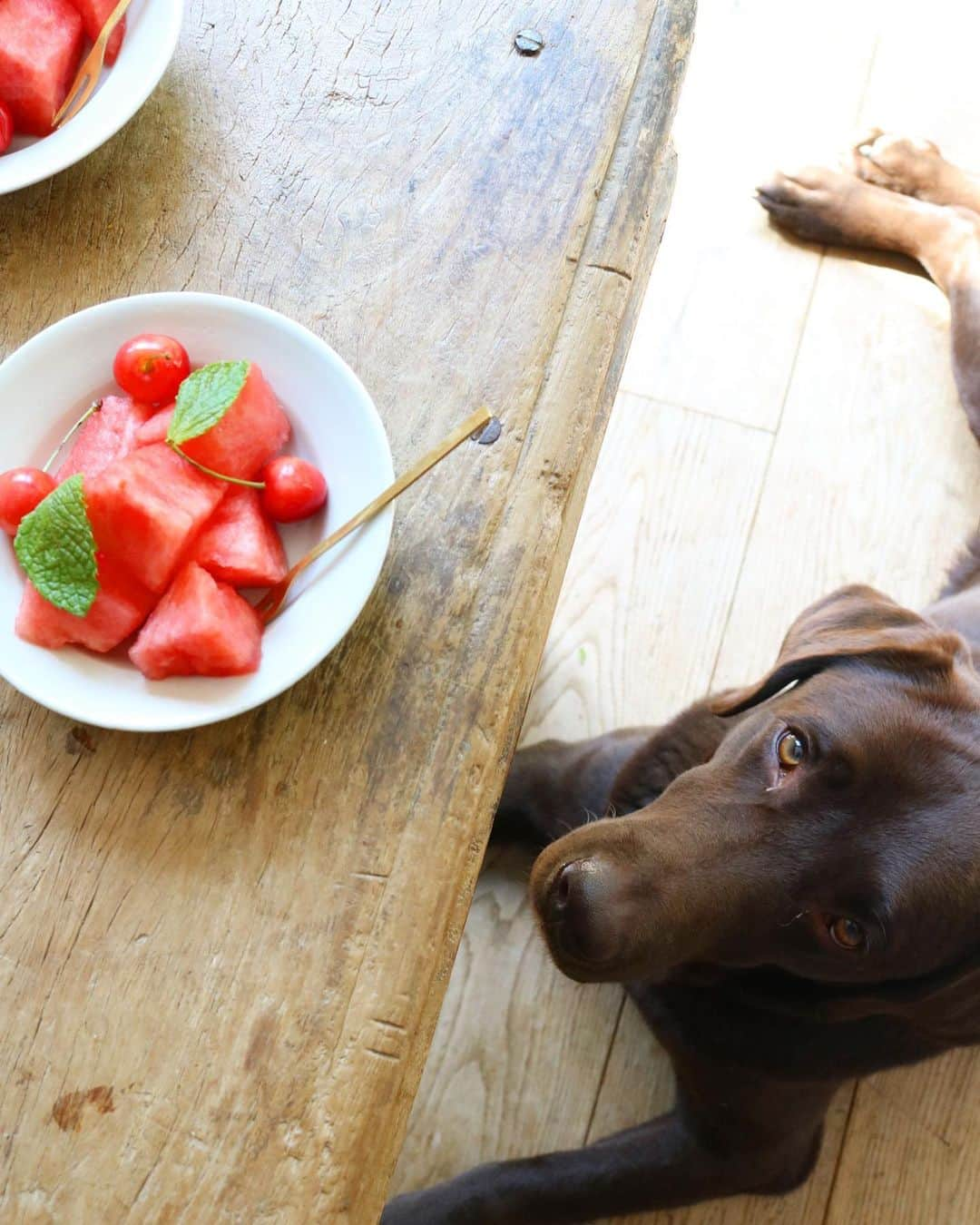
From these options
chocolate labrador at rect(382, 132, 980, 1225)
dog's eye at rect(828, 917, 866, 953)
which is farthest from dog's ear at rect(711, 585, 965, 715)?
dog's eye at rect(828, 917, 866, 953)

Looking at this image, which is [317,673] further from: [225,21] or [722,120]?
[722,120]

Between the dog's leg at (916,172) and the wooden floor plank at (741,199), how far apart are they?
5.5 inches

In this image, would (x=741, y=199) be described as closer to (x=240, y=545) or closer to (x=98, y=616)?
(x=240, y=545)

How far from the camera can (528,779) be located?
1610mm

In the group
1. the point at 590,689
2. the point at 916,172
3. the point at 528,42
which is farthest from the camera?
the point at 916,172

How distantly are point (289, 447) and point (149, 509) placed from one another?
0.19 meters

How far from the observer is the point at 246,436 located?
1025 mm

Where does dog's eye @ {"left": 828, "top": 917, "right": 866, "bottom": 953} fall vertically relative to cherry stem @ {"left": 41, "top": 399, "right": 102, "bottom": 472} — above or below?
below

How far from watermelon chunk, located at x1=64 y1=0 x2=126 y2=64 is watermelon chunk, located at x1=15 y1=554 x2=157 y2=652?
610mm

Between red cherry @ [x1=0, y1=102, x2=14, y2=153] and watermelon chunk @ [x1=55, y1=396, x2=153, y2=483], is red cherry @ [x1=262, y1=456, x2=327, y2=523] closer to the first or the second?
watermelon chunk @ [x1=55, y1=396, x2=153, y2=483]

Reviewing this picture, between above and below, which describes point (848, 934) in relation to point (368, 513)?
below

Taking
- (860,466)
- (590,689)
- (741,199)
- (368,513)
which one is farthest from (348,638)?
(741,199)

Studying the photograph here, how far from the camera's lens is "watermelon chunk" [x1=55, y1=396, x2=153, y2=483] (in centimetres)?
104

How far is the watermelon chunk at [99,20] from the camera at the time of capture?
1.16 meters
